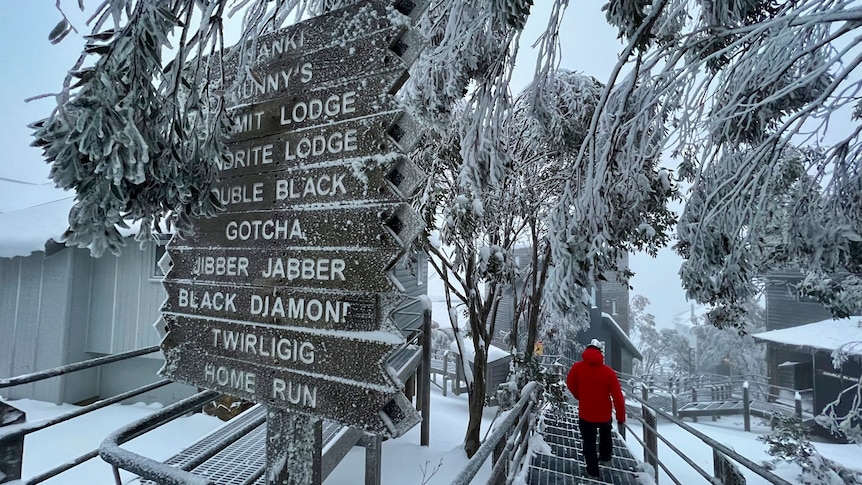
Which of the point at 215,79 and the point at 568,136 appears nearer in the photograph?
the point at 215,79

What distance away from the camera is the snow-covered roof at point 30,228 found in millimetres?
8773

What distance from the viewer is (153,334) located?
9023 mm

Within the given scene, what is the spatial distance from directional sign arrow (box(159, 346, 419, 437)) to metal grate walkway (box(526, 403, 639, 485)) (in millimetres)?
4253

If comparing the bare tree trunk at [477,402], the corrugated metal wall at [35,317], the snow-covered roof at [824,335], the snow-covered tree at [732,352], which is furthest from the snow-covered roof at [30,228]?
the snow-covered tree at [732,352]

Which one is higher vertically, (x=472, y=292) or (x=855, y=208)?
(x=855, y=208)

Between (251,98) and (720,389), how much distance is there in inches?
1068

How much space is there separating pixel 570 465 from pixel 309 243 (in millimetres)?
5655

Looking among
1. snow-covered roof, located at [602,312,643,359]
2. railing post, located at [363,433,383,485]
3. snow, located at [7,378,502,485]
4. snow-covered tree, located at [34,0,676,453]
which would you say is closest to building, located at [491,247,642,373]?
snow-covered roof, located at [602,312,643,359]

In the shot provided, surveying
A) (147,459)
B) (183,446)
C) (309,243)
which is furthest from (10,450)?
(183,446)

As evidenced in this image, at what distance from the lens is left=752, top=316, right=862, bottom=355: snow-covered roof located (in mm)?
14570

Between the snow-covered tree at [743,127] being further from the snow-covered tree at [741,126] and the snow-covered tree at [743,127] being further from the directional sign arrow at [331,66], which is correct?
the directional sign arrow at [331,66]

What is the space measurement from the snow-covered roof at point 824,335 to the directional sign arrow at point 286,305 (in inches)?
767

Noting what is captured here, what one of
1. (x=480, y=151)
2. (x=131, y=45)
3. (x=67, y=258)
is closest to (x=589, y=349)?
(x=480, y=151)

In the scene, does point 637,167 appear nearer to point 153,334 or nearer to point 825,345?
point 153,334
